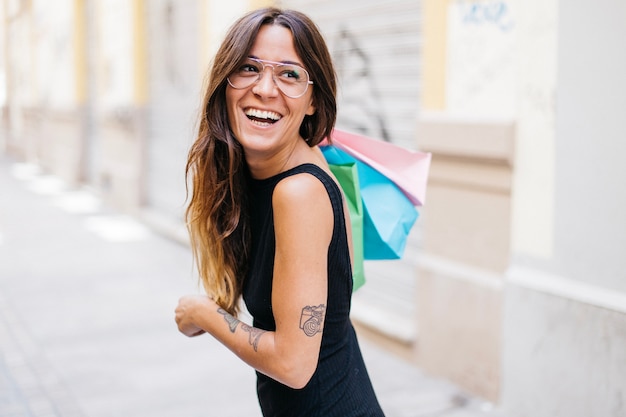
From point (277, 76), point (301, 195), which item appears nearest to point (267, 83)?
point (277, 76)

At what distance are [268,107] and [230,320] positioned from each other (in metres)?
0.53

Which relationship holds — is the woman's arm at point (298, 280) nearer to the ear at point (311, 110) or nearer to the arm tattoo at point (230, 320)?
the arm tattoo at point (230, 320)

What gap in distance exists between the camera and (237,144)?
6.23 ft

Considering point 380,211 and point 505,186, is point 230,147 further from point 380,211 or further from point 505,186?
point 505,186

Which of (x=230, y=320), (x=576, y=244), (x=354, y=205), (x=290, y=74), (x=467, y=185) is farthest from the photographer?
(x=467, y=185)

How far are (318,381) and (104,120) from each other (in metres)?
12.1

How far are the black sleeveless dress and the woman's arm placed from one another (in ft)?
0.19

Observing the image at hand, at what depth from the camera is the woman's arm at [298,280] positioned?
1.69 m

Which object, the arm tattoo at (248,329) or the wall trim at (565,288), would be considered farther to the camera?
the wall trim at (565,288)

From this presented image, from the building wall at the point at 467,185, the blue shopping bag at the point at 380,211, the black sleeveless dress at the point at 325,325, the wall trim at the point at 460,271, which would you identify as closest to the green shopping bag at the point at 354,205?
the blue shopping bag at the point at 380,211

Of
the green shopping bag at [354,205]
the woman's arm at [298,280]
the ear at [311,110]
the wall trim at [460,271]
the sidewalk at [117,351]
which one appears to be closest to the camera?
the woman's arm at [298,280]

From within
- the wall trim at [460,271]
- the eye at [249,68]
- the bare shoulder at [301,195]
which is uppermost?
the eye at [249,68]

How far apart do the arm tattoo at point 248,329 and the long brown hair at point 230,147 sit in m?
0.10

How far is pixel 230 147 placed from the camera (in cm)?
187
